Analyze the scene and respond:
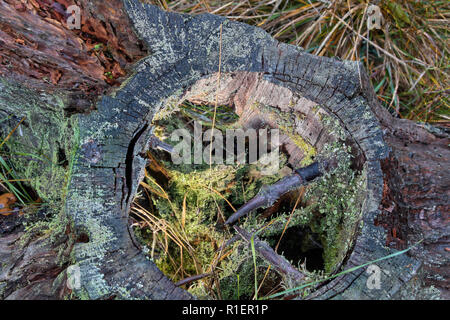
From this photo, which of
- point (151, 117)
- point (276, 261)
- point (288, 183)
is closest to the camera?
point (151, 117)

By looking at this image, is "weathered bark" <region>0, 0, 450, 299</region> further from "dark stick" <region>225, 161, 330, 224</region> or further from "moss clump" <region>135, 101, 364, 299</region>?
"dark stick" <region>225, 161, 330, 224</region>

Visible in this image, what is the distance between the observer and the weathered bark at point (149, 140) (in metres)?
1.15

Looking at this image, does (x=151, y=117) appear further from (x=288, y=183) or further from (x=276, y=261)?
(x=276, y=261)

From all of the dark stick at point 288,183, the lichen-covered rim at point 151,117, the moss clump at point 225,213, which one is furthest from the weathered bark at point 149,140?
the dark stick at point 288,183

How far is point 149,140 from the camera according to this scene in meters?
1.35

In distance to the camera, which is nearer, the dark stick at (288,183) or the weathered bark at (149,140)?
the weathered bark at (149,140)

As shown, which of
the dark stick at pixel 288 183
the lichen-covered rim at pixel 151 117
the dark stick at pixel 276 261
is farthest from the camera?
the dark stick at pixel 288 183

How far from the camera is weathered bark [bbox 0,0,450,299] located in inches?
45.1

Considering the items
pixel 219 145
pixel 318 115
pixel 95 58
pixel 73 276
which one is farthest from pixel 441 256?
pixel 95 58

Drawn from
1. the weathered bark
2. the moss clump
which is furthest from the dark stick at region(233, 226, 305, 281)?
the weathered bark

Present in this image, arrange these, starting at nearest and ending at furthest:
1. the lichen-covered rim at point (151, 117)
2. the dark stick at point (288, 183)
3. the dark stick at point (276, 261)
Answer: the lichen-covered rim at point (151, 117), the dark stick at point (276, 261), the dark stick at point (288, 183)

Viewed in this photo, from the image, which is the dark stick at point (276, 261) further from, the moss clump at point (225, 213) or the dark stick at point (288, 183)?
the dark stick at point (288, 183)

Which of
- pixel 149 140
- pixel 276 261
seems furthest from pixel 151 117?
pixel 276 261
